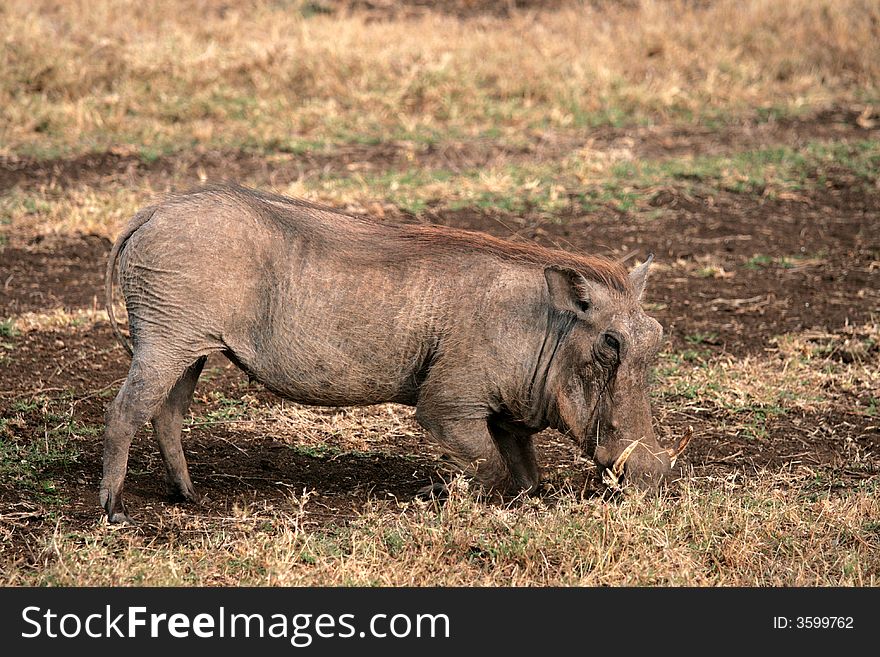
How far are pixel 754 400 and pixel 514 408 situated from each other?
1734mm

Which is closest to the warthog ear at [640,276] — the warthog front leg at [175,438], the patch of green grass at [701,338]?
the warthog front leg at [175,438]

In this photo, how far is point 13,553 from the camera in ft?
13.3

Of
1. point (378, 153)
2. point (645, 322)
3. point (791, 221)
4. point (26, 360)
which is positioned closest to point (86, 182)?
point (378, 153)

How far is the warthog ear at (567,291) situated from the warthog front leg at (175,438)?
4.34ft

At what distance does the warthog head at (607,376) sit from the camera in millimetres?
4477

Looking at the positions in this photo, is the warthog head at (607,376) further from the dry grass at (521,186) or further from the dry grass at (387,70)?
the dry grass at (387,70)

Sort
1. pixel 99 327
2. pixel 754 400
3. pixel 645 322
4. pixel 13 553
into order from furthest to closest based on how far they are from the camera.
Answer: pixel 99 327
pixel 754 400
pixel 645 322
pixel 13 553

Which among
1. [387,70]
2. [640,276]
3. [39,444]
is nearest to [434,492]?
[640,276]

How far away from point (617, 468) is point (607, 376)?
13.0 inches

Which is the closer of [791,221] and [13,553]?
[13,553]

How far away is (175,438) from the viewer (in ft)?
15.7

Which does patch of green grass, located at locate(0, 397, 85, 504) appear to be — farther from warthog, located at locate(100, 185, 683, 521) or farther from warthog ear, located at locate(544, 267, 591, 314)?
warthog ear, located at locate(544, 267, 591, 314)
